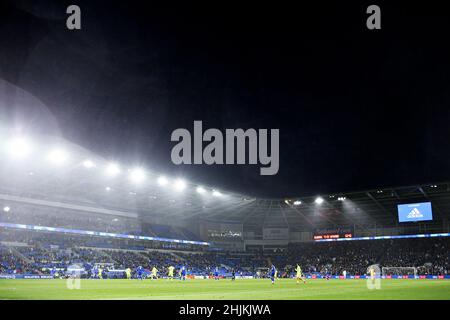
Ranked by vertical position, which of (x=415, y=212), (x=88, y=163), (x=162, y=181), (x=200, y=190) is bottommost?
(x=415, y=212)

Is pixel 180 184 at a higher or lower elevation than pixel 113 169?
lower

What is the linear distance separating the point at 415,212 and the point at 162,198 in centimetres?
4441

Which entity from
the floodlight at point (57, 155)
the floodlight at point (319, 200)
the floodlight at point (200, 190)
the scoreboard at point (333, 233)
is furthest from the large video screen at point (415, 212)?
the floodlight at point (57, 155)

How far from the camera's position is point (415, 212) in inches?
3019

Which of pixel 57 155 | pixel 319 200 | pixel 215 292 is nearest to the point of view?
pixel 215 292

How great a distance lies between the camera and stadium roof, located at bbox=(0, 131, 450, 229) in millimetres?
61375

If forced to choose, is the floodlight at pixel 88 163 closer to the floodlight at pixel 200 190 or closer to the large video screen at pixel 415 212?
the floodlight at pixel 200 190

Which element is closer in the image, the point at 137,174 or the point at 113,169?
the point at 113,169

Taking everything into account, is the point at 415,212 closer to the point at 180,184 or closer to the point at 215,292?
the point at 180,184

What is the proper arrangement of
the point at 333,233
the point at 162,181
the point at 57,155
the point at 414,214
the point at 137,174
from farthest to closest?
the point at 333,233 < the point at 414,214 < the point at 162,181 < the point at 137,174 < the point at 57,155

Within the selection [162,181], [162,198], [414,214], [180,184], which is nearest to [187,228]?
[162,198]

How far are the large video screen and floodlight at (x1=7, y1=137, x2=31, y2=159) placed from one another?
2396 inches

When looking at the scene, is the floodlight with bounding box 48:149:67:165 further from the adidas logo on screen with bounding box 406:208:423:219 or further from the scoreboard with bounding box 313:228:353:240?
the scoreboard with bounding box 313:228:353:240

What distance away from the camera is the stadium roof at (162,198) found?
2416 inches
